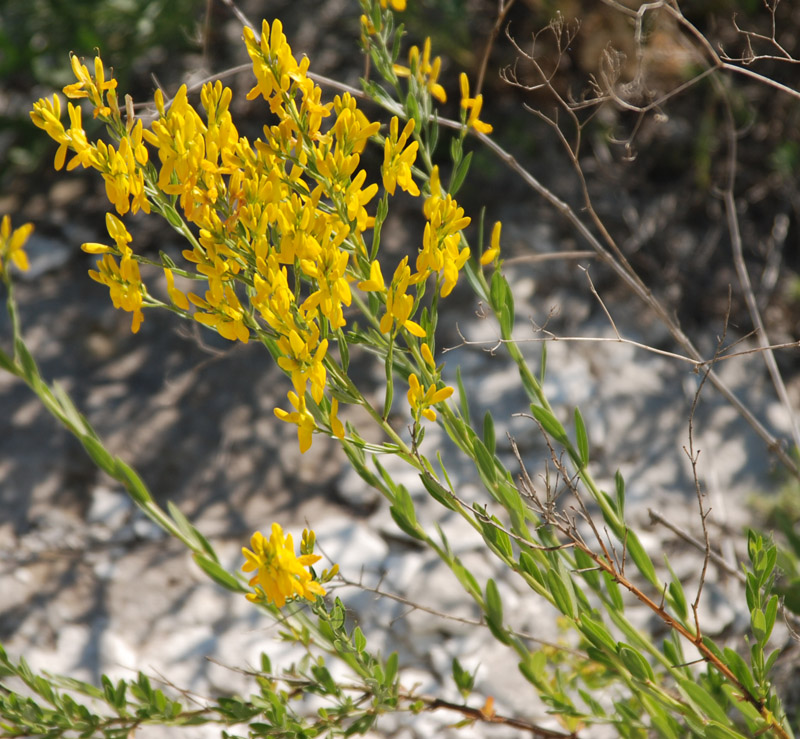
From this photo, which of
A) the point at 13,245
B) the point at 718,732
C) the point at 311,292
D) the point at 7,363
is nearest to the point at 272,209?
the point at 311,292

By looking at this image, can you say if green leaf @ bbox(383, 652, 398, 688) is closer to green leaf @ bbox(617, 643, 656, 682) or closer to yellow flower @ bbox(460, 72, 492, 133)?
green leaf @ bbox(617, 643, 656, 682)

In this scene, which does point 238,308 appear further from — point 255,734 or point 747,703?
point 747,703

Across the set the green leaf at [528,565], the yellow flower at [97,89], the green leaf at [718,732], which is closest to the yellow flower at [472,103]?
the yellow flower at [97,89]

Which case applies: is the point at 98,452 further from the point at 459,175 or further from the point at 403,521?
the point at 459,175

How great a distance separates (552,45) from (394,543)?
1601mm

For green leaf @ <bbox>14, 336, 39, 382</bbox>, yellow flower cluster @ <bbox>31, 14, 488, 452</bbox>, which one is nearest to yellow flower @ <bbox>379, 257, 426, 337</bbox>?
yellow flower cluster @ <bbox>31, 14, 488, 452</bbox>

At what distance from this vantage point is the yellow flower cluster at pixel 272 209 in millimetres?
767

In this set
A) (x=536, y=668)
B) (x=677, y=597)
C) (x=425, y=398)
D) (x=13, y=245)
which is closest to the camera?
(x=13, y=245)

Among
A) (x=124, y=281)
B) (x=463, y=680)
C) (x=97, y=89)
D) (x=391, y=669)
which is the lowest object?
(x=463, y=680)

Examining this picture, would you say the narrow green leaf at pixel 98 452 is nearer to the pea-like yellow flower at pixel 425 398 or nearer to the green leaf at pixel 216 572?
the green leaf at pixel 216 572

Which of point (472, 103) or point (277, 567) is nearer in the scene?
point (277, 567)

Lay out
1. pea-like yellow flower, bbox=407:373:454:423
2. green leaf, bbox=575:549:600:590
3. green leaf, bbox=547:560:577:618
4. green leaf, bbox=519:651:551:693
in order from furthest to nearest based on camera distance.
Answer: green leaf, bbox=519:651:551:693 < green leaf, bbox=575:549:600:590 < green leaf, bbox=547:560:577:618 < pea-like yellow flower, bbox=407:373:454:423

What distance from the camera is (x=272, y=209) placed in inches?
30.2

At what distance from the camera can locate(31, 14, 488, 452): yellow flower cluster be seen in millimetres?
767
